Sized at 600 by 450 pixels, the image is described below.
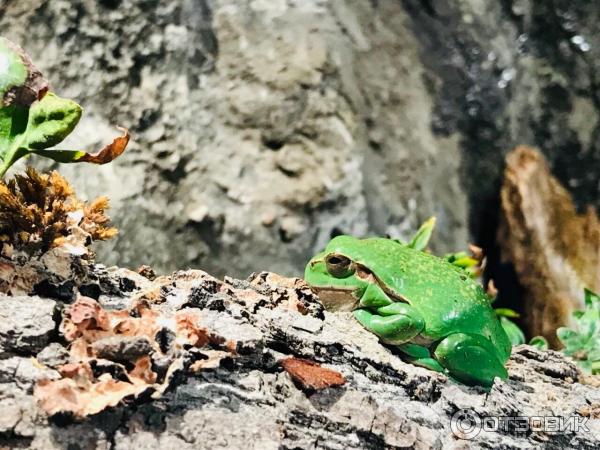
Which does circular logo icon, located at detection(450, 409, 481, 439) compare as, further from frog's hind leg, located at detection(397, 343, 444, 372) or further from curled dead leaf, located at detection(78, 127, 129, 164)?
curled dead leaf, located at detection(78, 127, 129, 164)

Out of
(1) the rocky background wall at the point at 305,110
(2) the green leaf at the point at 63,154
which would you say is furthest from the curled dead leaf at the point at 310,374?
(1) the rocky background wall at the point at 305,110

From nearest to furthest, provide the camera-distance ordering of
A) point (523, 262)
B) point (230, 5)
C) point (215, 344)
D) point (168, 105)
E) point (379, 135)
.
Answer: point (215, 344)
point (168, 105)
point (230, 5)
point (379, 135)
point (523, 262)

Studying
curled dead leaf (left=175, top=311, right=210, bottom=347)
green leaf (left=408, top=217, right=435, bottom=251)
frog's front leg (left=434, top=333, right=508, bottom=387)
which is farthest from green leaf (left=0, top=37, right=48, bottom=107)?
green leaf (left=408, top=217, right=435, bottom=251)

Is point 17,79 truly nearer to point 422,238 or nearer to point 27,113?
point 27,113

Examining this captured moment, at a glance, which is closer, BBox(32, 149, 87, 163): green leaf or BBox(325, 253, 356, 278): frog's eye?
BBox(32, 149, 87, 163): green leaf

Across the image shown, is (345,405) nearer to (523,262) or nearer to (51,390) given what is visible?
(51,390)

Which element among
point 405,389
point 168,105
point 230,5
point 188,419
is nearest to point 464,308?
point 405,389

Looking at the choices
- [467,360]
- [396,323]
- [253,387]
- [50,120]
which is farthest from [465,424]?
[50,120]
